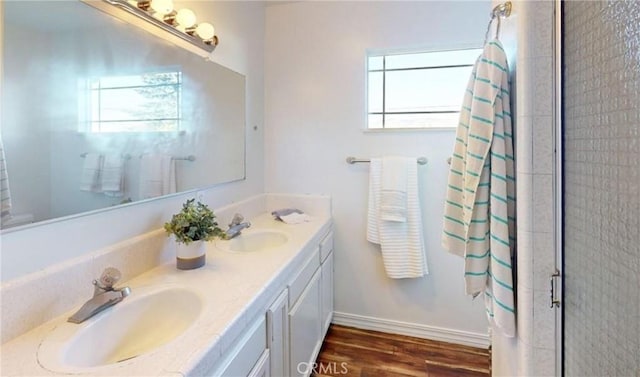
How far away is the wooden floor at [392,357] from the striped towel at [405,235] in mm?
483

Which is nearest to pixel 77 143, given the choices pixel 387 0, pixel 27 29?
pixel 27 29

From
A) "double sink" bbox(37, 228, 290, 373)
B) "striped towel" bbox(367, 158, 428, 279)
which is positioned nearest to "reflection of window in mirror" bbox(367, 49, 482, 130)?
"striped towel" bbox(367, 158, 428, 279)

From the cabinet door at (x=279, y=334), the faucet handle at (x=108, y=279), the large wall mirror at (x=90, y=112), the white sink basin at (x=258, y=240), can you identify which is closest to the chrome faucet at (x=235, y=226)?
the white sink basin at (x=258, y=240)

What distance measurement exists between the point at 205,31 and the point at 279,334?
58.8 inches

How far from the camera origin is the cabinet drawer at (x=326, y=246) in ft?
6.81

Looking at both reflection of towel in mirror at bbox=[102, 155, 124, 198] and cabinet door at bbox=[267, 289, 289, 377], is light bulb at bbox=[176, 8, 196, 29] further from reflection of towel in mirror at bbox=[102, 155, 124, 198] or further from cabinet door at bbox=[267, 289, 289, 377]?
cabinet door at bbox=[267, 289, 289, 377]

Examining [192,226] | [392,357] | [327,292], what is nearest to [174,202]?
[192,226]

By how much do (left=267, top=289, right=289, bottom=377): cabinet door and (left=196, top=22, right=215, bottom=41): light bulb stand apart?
4.33ft

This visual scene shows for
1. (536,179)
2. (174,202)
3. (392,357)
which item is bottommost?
(392,357)

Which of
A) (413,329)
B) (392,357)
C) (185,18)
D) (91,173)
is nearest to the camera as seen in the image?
(91,173)

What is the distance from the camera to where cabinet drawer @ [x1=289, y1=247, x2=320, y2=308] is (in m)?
1.48

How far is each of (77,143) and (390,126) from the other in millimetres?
1898

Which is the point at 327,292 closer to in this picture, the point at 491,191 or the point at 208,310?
the point at 208,310

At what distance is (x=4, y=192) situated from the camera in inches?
34.6
